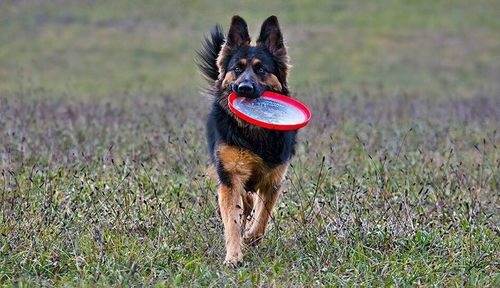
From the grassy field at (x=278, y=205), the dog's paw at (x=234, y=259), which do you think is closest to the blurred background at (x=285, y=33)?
the grassy field at (x=278, y=205)

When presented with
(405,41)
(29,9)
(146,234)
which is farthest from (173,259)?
(29,9)

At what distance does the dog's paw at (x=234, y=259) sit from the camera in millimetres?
5935

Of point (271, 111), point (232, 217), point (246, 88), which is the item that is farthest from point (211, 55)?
point (232, 217)

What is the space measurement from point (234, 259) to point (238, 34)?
2.20m

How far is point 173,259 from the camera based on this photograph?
19.2ft

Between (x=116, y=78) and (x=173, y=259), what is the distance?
708 inches

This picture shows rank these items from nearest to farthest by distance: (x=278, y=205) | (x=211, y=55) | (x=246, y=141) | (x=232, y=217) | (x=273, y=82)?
1. (x=232, y=217)
2. (x=246, y=141)
3. (x=273, y=82)
4. (x=278, y=205)
5. (x=211, y=55)

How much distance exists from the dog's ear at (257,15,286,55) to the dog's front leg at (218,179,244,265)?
4.50ft

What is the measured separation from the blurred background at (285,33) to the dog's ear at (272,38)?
11.2 m

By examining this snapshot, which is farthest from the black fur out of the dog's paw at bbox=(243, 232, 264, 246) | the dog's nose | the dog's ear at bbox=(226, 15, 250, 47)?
the dog's paw at bbox=(243, 232, 264, 246)

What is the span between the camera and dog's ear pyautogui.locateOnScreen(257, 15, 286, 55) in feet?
23.2

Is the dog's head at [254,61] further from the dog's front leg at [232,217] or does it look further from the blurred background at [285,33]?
the blurred background at [285,33]

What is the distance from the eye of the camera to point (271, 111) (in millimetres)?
6852

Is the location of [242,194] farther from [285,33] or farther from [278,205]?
[285,33]
